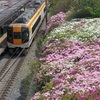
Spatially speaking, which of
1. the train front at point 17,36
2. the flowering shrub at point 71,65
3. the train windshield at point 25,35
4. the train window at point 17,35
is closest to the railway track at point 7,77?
the train front at point 17,36

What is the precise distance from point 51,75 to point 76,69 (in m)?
1.31

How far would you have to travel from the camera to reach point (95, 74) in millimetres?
13734

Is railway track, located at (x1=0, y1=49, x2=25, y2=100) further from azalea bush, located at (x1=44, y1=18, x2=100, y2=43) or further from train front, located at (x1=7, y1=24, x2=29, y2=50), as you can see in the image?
azalea bush, located at (x1=44, y1=18, x2=100, y2=43)

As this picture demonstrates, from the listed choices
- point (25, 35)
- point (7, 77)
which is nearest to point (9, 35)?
point (25, 35)

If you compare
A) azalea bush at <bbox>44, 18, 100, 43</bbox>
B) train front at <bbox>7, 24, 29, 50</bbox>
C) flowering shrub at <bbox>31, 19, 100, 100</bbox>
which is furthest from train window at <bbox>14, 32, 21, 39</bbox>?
flowering shrub at <bbox>31, 19, 100, 100</bbox>

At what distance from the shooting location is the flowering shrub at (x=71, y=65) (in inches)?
→ 482

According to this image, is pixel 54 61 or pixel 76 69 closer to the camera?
pixel 76 69

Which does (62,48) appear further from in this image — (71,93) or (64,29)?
(71,93)

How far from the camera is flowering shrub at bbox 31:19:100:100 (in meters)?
Answer: 12.2

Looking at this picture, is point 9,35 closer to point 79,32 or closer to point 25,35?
point 25,35

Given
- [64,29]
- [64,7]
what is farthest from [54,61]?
[64,7]

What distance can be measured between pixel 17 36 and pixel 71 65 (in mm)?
10116

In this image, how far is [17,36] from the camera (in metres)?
25.2

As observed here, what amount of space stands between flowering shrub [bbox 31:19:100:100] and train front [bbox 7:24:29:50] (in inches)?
109
